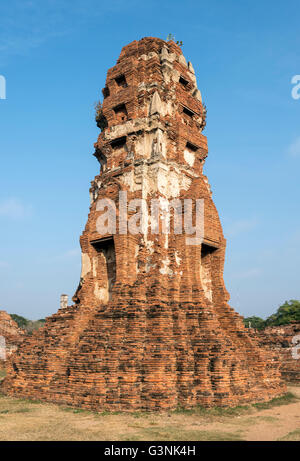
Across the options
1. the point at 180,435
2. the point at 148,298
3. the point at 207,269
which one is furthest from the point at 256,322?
the point at 180,435

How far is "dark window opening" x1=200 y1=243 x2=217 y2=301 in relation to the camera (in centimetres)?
1126

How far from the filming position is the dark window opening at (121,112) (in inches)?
505

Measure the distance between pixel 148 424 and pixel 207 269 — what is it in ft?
19.1

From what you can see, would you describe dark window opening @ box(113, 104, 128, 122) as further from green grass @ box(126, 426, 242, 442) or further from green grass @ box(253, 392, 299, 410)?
green grass @ box(126, 426, 242, 442)

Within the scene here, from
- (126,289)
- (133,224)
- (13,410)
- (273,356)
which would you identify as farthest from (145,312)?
(273,356)

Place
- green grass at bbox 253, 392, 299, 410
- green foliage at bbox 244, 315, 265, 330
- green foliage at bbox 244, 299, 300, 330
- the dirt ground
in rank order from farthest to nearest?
green foliage at bbox 244, 315, 265, 330
green foliage at bbox 244, 299, 300, 330
green grass at bbox 253, 392, 299, 410
the dirt ground

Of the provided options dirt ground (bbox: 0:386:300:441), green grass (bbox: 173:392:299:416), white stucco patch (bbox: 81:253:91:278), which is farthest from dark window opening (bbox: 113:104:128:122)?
green grass (bbox: 173:392:299:416)

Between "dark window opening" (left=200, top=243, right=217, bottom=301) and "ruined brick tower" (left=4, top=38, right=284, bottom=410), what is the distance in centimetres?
3

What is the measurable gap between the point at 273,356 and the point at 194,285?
10.6 ft

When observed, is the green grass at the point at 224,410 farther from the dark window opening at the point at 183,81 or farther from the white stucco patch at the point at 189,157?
the dark window opening at the point at 183,81

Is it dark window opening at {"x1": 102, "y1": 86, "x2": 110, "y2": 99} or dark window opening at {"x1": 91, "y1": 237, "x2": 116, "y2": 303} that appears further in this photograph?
dark window opening at {"x1": 102, "y1": 86, "x2": 110, "y2": 99}

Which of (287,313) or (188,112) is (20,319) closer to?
(287,313)

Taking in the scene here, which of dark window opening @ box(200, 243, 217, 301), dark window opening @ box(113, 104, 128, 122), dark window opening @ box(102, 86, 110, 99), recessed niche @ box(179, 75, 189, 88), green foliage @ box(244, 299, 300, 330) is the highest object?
recessed niche @ box(179, 75, 189, 88)

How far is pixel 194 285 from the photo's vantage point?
379 inches
